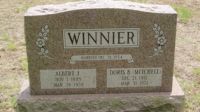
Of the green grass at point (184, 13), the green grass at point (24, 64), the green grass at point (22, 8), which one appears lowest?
the green grass at point (24, 64)

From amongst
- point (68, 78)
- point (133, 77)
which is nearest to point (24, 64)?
point (68, 78)

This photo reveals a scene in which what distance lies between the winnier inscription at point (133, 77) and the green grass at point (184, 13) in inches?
145

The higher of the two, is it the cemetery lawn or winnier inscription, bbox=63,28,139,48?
winnier inscription, bbox=63,28,139,48

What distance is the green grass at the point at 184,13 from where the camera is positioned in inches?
294

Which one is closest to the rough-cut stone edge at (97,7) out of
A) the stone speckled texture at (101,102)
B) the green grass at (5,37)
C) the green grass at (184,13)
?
the stone speckled texture at (101,102)

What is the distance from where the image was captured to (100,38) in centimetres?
376

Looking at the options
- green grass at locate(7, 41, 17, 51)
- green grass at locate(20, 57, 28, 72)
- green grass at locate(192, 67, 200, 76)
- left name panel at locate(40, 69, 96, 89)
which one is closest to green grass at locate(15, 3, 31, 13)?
green grass at locate(7, 41, 17, 51)

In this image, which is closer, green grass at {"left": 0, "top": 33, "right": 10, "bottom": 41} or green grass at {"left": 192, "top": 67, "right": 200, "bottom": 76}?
green grass at {"left": 192, "top": 67, "right": 200, "bottom": 76}

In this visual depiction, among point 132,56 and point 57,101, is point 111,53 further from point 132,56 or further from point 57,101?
point 57,101

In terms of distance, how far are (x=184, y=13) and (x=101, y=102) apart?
437cm

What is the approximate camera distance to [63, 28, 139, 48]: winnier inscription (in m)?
3.73

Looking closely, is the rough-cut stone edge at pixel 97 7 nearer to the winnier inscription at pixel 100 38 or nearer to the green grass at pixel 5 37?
the winnier inscription at pixel 100 38

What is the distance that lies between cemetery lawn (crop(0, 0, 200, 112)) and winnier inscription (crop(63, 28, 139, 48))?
1.05m

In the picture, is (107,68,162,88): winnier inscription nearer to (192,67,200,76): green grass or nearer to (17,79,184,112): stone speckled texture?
(17,79,184,112): stone speckled texture
